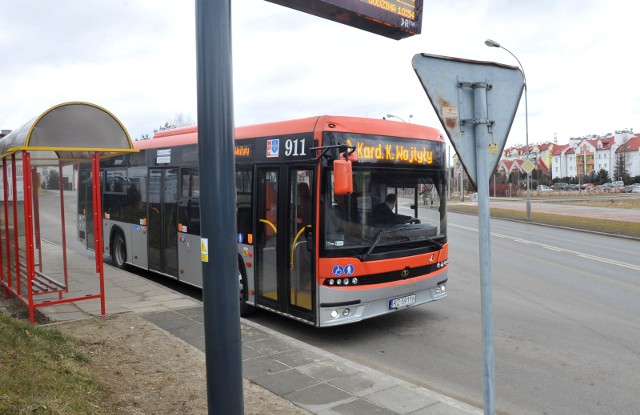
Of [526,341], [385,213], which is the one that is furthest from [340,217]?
[526,341]

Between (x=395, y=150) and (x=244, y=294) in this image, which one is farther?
(x=244, y=294)

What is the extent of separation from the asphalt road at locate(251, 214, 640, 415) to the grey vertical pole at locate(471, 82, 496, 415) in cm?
216

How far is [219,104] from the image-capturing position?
3414 millimetres

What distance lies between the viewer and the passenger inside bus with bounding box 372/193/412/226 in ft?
23.9

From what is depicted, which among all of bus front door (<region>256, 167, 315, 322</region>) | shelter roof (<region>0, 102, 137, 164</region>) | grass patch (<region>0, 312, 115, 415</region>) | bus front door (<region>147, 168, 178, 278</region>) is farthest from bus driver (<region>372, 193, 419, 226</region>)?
bus front door (<region>147, 168, 178, 278</region>)

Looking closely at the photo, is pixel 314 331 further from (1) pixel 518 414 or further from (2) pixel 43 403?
(2) pixel 43 403

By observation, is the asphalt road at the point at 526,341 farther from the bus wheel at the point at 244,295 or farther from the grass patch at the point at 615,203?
the grass patch at the point at 615,203

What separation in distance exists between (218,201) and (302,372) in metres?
2.92

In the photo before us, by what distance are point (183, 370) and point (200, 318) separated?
7.48 feet

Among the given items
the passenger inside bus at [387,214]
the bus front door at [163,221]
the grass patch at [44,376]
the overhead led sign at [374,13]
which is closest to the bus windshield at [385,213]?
the passenger inside bus at [387,214]

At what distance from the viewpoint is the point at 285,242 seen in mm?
7516

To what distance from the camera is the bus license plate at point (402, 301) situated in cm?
738

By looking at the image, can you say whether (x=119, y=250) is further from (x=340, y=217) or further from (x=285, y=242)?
(x=340, y=217)

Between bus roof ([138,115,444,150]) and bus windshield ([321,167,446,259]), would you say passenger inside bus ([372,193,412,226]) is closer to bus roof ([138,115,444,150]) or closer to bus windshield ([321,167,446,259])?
bus windshield ([321,167,446,259])
